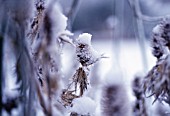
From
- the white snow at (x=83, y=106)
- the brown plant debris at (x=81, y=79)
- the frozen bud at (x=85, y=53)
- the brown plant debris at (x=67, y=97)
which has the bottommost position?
the white snow at (x=83, y=106)

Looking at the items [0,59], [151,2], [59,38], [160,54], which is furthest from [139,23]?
[151,2]

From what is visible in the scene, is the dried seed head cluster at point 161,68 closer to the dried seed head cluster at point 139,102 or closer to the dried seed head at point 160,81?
the dried seed head at point 160,81

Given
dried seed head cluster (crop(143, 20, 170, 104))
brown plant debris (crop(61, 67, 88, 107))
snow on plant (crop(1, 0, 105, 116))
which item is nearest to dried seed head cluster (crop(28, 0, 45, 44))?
snow on plant (crop(1, 0, 105, 116))

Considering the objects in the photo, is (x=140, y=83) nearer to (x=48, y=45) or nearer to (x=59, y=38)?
(x=59, y=38)

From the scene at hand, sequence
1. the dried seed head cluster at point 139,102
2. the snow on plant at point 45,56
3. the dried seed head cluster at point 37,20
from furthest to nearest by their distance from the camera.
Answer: the dried seed head cluster at point 139,102, the dried seed head cluster at point 37,20, the snow on plant at point 45,56

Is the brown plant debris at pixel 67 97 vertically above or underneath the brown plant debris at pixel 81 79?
underneath

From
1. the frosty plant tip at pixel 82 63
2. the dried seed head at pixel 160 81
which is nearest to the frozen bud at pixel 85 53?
the frosty plant tip at pixel 82 63

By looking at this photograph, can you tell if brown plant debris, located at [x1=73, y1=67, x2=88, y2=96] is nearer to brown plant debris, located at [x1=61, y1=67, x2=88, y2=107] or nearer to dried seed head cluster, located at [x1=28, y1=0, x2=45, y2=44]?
brown plant debris, located at [x1=61, y1=67, x2=88, y2=107]

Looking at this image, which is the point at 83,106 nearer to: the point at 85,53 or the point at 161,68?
the point at 85,53

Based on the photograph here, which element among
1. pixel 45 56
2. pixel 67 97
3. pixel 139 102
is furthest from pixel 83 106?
pixel 139 102
